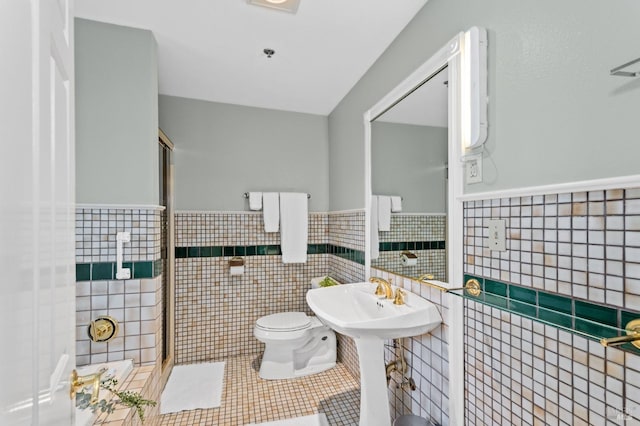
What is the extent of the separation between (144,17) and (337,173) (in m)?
1.77

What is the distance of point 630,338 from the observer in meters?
0.69

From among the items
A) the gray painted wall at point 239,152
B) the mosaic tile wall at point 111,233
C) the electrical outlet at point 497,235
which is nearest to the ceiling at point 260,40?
the gray painted wall at point 239,152

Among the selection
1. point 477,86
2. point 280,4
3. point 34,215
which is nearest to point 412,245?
point 477,86

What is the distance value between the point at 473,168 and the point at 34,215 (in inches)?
53.2

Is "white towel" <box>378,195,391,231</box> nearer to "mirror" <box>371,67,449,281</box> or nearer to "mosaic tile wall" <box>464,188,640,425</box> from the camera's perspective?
"mirror" <box>371,67,449,281</box>

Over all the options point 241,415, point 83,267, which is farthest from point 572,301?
point 83,267

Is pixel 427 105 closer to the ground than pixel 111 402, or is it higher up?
higher up

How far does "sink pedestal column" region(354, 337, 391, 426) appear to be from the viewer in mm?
1544

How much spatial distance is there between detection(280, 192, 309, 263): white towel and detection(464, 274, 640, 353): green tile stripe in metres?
1.89

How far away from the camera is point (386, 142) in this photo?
1.99 m

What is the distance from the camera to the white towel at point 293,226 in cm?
288

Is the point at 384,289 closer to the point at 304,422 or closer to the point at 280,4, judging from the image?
the point at 304,422

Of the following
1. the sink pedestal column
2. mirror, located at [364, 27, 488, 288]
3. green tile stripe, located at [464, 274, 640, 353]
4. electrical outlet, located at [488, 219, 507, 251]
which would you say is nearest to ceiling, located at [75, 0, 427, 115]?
mirror, located at [364, 27, 488, 288]

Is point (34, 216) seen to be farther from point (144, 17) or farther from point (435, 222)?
point (144, 17)
